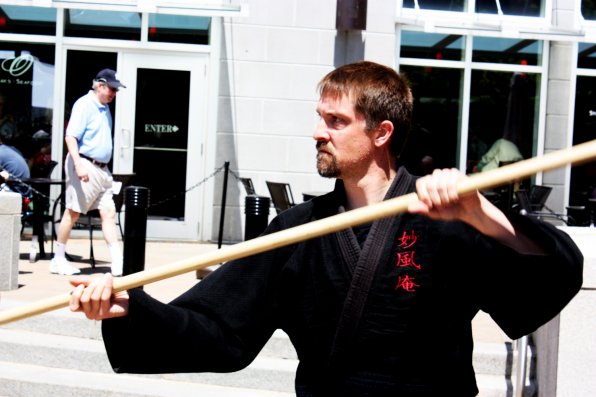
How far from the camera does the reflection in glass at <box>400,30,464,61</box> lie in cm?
1332

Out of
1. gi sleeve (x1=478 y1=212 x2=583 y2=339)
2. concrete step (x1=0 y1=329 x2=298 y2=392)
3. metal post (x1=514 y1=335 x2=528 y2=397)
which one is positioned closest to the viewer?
gi sleeve (x1=478 y1=212 x2=583 y2=339)

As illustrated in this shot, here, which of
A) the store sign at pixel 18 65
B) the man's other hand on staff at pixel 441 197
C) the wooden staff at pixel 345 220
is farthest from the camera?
the store sign at pixel 18 65

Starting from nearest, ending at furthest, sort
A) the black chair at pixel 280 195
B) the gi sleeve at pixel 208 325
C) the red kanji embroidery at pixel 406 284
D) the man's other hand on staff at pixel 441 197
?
the man's other hand on staff at pixel 441 197 < the red kanji embroidery at pixel 406 284 < the gi sleeve at pixel 208 325 < the black chair at pixel 280 195

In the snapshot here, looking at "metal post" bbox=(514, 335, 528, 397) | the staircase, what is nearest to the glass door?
the staircase

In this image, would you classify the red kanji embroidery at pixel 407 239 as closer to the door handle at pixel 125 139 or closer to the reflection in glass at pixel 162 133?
the reflection in glass at pixel 162 133

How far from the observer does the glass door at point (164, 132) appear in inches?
508

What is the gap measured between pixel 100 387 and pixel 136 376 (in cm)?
34

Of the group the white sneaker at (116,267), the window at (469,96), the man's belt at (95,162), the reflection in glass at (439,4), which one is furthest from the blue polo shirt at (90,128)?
the reflection in glass at (439,4)

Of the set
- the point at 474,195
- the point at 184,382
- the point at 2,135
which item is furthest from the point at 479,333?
the point at 2,135

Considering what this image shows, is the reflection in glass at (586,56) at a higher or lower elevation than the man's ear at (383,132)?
higher

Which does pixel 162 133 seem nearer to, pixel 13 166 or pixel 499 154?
pixel 13 166

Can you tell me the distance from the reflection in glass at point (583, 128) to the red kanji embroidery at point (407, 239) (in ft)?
36.3

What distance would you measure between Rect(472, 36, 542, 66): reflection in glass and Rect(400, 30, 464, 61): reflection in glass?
24 cm

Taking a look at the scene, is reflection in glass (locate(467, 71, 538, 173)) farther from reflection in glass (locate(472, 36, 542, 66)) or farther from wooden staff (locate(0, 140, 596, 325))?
wooden staff (locate(0, 140, 596, 325))
